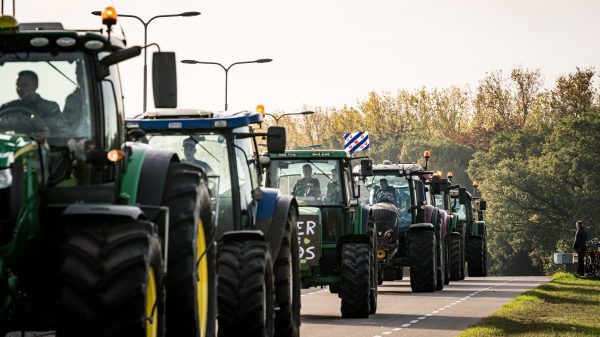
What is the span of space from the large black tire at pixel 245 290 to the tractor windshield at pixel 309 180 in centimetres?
1067

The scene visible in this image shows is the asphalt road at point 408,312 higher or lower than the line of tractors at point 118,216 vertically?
lower

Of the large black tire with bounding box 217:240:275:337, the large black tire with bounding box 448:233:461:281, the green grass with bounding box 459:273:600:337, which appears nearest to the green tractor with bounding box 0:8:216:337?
the large black tire with bounding box 217:240:275:337

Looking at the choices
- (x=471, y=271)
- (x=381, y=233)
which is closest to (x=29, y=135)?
(x=381, y=233)

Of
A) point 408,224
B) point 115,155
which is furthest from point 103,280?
point 408,224

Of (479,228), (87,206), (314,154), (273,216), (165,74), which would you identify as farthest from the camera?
(479,228)

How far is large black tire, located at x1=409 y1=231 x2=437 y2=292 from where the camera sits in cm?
3247

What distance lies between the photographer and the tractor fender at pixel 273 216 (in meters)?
14.9

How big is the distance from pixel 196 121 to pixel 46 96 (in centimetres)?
570

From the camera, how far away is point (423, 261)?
32.8m

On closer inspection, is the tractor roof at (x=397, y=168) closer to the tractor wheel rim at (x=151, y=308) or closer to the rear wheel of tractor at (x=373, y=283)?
the rear wheel of tractor at (x=373, y=283)

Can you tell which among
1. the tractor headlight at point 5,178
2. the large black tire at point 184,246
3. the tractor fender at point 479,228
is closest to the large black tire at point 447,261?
the tractor fender at point 479,228

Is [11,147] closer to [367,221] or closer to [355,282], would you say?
[355,282]

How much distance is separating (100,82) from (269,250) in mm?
Answer: 4021

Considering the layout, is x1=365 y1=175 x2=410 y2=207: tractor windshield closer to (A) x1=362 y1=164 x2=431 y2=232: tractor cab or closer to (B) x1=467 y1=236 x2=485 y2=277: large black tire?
(A) x1=362 y1=164 x2=431 y2=232: tractor cab
